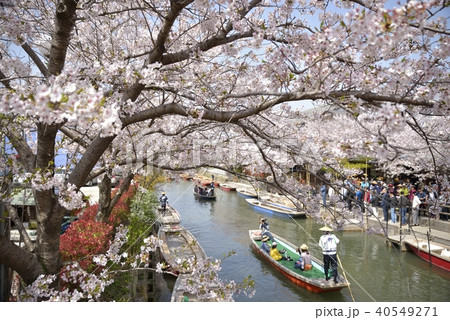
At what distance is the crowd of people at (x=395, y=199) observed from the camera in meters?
3.29

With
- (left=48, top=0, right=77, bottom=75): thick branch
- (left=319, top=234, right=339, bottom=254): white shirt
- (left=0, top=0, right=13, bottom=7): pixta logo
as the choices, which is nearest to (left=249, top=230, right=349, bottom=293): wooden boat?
(left=319, top=234, right=339, bottom=254): white shirt

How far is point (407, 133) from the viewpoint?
15203 mm

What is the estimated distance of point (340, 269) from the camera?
10438 mm

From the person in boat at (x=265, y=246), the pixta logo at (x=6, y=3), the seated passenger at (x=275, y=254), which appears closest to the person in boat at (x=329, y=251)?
the seated passenger at (x=275, y=254)

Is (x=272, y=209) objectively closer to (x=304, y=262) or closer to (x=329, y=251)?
(x=304, y=262)

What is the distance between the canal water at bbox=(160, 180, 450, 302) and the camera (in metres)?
8.88

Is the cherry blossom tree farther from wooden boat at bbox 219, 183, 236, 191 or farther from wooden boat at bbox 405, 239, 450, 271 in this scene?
wooden boat at bbox 219, 183, 236, 191

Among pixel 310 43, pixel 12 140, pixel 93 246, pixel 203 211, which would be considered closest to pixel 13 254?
pixel 12 140

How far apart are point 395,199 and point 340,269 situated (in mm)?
7820

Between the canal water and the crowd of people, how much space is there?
1122 mm

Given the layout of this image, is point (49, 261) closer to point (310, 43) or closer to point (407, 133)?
point (310, 43)

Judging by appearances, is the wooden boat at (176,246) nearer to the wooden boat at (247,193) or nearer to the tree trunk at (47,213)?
the tree trunk at (47,213)

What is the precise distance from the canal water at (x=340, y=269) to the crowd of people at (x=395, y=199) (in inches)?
44.2

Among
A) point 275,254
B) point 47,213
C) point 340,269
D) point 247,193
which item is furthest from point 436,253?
point 247,193
